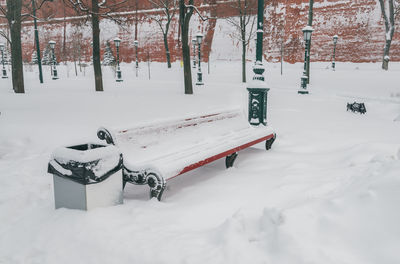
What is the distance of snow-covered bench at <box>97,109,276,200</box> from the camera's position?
324 cm

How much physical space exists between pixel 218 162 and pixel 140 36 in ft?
127

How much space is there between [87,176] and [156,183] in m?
0.67

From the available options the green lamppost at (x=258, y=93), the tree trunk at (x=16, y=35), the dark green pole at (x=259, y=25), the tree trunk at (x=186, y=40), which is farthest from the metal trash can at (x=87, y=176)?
the tree trunk at (x=16, y=35)

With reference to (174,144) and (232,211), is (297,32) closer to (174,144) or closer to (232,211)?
(174,144)

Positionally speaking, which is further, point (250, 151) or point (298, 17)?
point (298, 17)

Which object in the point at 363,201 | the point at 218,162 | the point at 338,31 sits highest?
the point at 338,31

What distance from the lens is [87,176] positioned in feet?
9.27

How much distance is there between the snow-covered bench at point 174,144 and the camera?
3242 millimetres

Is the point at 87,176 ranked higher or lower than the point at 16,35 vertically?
lower

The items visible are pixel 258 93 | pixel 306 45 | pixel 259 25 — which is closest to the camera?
pixel 258 93

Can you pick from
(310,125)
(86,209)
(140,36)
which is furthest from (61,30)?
(86,209)

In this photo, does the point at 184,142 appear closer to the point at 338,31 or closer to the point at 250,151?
the point at 250,151

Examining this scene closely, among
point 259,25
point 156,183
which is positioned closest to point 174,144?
point 156,183

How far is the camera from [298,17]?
3475cm
